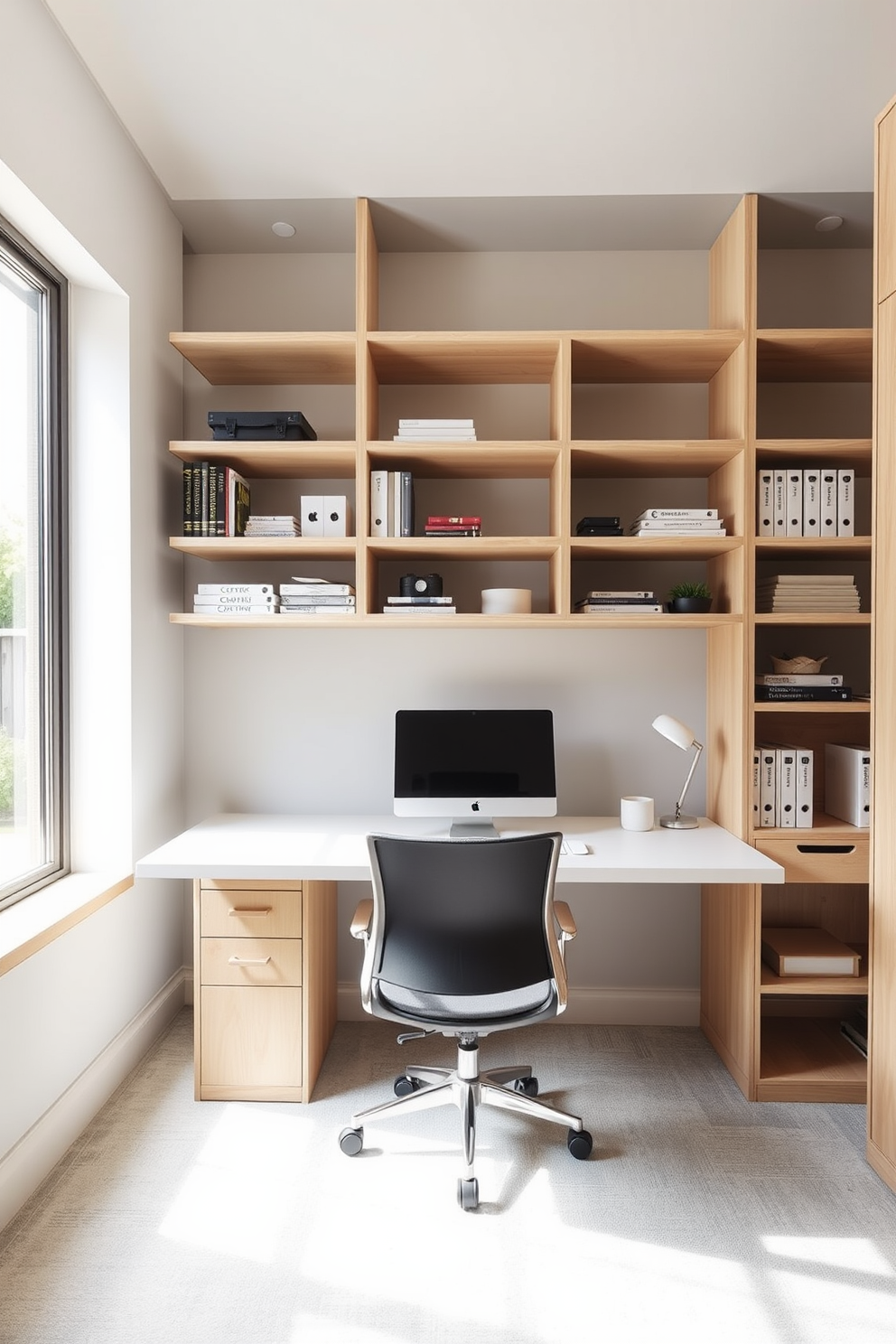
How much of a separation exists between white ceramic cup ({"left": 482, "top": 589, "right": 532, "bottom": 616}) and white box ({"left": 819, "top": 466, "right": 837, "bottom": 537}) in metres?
0.93

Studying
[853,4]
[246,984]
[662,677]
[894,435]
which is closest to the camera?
[853,4]

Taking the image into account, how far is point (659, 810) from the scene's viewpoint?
294 centimetres

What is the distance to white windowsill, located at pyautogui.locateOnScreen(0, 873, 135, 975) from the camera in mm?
1850

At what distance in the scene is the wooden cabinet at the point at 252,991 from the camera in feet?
7.94

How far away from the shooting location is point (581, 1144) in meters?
2.14

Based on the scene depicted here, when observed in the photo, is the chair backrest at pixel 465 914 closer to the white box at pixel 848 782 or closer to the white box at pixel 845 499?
the white box at pixel 848 782

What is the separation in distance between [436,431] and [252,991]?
5.80ft

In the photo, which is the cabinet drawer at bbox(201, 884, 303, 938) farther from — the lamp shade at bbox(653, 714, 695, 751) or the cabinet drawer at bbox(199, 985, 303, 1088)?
the lamp shade at bbox(653, 714, 695, 751)

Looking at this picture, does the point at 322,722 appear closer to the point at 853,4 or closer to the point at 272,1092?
the point at 272,1092

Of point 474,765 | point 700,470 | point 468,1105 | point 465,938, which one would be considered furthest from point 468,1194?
point 700,470

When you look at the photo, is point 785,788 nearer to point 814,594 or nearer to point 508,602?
point 814,594

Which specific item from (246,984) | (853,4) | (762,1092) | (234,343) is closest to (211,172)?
(234,343)

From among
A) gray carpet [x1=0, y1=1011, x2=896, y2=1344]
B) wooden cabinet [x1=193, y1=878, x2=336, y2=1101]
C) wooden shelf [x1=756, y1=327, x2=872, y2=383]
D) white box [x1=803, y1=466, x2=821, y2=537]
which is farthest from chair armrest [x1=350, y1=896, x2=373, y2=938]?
wooden shelf [x1=756, y1=327, x2=872, y2=383]

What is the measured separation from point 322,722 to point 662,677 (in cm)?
122
